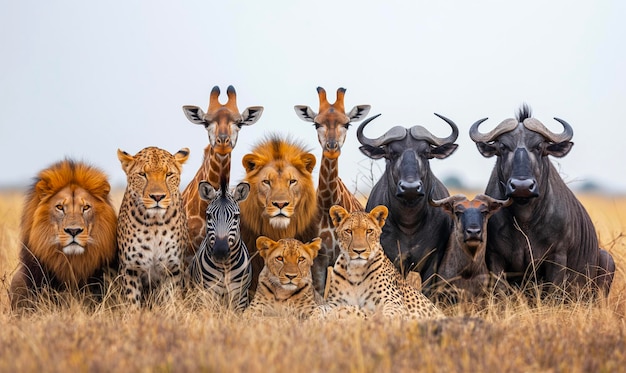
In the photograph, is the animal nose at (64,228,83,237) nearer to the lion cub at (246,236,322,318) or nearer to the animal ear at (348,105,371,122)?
the lion cub at (246,236,322,318)

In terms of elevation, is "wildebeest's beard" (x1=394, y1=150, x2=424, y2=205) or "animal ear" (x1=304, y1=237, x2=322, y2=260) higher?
"wildebeest's beard" (x1=394, y1=150, x2=424, y2=205)

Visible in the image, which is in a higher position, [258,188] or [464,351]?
[258,188]

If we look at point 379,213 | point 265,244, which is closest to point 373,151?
point 379,213

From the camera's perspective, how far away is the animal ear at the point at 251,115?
10.9m

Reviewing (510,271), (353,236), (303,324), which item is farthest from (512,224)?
(303,324)

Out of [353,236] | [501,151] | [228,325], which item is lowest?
[228,325]

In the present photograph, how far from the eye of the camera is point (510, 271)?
10930mm

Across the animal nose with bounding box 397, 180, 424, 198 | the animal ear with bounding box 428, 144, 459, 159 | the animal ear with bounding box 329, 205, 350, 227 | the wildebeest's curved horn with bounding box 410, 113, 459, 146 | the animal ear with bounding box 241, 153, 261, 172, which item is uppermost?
the wildebeest's curved horn with bounding box 410, 113, 459, 146

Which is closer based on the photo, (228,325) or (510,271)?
(228,325)

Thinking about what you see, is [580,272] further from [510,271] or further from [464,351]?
[464,351]

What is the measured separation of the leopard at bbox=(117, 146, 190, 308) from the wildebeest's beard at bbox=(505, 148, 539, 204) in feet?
11.9

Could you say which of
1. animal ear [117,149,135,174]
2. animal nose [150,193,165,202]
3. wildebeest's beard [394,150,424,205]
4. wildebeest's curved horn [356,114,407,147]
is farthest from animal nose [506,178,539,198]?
animal ear [117,149,135,174]

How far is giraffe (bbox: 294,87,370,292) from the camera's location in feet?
34.3

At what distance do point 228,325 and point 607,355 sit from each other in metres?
3.10
